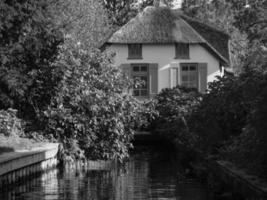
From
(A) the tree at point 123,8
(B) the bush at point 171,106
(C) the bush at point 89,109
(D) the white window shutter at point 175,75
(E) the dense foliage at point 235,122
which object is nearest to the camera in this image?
(E) the dense foliage at point 235,122

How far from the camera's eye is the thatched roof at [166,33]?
51281 millimetres

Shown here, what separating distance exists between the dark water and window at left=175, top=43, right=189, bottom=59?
25797 mm

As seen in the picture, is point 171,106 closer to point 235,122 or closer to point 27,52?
point 27,52

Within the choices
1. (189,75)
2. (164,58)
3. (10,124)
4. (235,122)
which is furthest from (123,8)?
(235,122)

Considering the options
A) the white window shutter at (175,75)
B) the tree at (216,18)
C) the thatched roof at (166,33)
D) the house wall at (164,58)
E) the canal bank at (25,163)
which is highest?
the tree at (216,18)

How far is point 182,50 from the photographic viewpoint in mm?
51750

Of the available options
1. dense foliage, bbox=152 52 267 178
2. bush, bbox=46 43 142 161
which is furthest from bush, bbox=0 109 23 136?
dense foliage, bbox=152 52 267 178

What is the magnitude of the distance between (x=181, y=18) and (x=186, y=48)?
3.49m

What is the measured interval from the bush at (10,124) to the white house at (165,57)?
26.7 metres

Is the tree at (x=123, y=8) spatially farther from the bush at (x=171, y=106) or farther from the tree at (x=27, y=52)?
the tree at (x=27, y=52)

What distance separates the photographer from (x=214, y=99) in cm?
2244

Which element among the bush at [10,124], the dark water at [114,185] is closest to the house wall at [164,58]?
the dark water at [114,185]

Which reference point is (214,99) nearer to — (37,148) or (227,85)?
(227,85)

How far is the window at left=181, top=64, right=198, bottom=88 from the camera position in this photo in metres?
51.5
